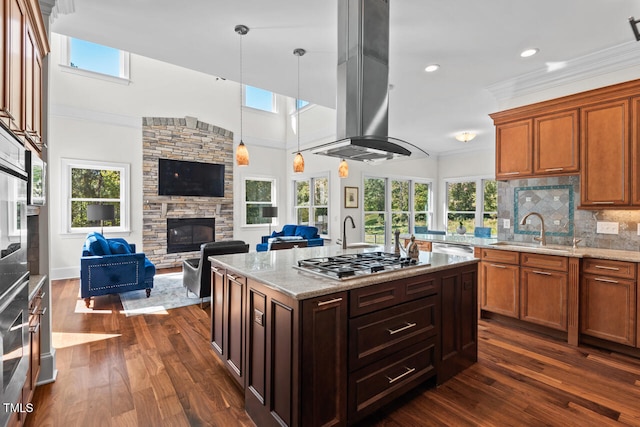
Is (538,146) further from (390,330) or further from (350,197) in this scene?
(350,197)

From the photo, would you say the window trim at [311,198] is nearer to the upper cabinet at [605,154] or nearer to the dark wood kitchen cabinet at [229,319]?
the upper cabinet at [605,154]

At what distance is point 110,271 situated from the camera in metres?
4.28

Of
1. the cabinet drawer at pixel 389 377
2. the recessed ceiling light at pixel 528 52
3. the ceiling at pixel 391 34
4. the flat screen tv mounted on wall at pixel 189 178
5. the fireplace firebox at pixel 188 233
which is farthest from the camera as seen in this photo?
the fireplace firebox at pixel 188 233

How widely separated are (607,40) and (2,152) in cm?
457

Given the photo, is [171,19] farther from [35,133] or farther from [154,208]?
[154,208]

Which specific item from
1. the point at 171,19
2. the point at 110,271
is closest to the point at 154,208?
the point at 110,271

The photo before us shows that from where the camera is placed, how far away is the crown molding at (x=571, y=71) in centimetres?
310

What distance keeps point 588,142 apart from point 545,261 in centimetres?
132

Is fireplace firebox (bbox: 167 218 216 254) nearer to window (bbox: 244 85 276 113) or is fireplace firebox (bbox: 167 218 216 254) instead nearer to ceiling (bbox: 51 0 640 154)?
window (bbox: 244 85 276 113)

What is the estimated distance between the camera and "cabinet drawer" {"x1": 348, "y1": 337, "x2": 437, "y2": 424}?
186cm

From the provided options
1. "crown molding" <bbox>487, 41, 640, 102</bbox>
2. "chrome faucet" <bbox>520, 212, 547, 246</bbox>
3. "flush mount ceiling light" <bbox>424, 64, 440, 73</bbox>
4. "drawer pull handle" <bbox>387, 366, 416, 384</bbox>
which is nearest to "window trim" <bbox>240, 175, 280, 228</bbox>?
"flush mount ceiling light" <bbox>424, 64, 440, 73</bbox>

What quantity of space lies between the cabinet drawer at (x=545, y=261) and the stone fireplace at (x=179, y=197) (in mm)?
6177

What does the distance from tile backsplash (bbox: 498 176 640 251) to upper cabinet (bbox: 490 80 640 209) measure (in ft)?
0.74

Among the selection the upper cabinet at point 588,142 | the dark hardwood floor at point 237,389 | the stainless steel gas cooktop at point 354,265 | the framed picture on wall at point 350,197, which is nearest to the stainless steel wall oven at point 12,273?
the dark hardwood floor at point 237,389
